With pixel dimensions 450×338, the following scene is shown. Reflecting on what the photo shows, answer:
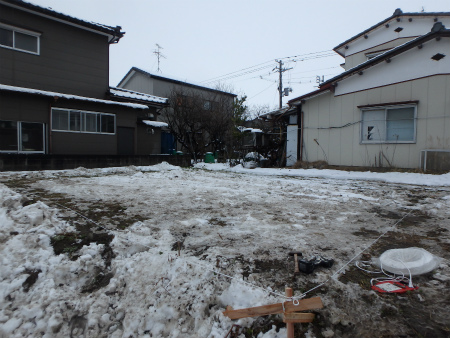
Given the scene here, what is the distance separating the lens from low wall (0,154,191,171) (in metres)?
7.68

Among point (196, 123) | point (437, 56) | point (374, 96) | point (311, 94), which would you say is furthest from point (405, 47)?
point (196, 123)

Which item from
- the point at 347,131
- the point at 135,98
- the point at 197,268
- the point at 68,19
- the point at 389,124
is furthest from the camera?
the point at 135,98

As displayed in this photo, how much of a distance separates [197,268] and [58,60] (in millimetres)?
11442

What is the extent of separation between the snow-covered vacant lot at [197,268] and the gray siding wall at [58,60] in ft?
26.5

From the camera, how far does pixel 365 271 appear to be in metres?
1.80

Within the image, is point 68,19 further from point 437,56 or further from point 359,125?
point 437,56

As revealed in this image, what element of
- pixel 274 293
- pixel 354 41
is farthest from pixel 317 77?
pixel 274 293

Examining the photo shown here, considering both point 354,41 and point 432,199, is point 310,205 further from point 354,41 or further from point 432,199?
point 354,41

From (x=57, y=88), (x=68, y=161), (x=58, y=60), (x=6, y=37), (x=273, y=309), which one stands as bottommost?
(x=273, y=309)

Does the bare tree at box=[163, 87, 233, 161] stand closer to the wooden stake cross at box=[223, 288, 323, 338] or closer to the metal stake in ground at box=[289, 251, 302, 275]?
the metal stake in ground at box=[289, 251, 302, 275]

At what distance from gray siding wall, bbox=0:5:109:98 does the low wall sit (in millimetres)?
3180

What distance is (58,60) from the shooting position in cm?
1013

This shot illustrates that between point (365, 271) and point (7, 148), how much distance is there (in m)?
10.5

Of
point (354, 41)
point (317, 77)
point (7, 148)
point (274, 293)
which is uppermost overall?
point (317, 77)
